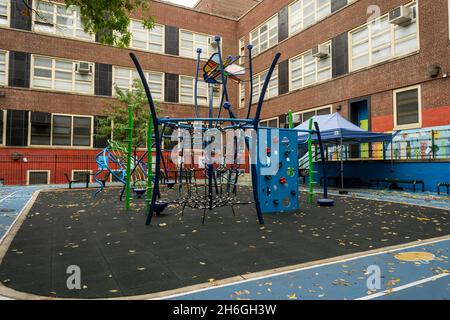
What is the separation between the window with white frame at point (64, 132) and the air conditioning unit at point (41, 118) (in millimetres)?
187

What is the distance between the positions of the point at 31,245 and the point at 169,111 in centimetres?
2108

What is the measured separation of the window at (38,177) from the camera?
20.3 metres

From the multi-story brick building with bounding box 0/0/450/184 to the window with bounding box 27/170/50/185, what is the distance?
66 mm

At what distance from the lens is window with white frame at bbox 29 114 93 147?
20.9 m

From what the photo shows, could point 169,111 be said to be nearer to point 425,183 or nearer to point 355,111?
point 355,111

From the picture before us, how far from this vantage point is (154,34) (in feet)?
81.9

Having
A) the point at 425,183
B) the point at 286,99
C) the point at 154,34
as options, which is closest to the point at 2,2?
the point at 154,34

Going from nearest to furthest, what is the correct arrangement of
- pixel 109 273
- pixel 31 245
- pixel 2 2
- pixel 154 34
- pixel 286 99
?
pixel 109 273 → pixel 31 245 → pixel 2 2 → pixel 286 99 → pixel 154 34

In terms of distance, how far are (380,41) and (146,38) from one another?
16821mm

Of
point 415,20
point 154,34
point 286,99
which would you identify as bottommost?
point 286,99

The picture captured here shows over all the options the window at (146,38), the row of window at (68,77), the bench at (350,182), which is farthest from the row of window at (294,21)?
the bench at (350,182)

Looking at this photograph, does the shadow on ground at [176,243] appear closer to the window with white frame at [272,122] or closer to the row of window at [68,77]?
the window with white frame at [272,122]

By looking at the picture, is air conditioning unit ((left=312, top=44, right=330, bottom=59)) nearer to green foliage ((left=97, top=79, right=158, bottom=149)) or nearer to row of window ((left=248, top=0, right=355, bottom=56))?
row of window ((left=248, top=0, right=355, bottom=56))

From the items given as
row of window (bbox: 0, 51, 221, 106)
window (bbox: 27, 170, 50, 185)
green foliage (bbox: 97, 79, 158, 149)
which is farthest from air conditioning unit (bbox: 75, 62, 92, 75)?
window (bbox: 27, 170, 50, 185)
